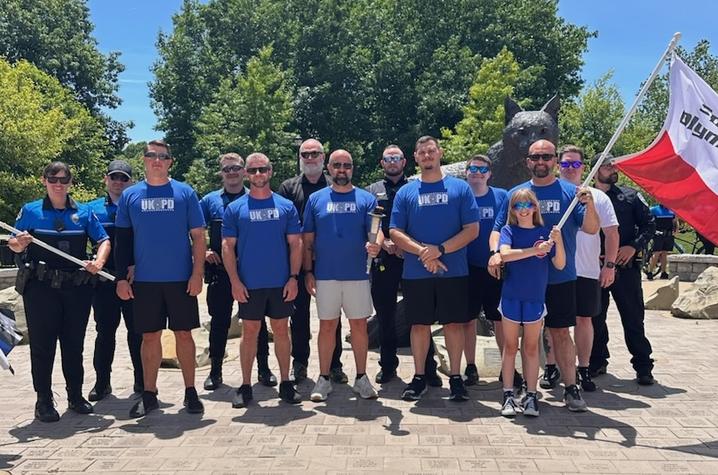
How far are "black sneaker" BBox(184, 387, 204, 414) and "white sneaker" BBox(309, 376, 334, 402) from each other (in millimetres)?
917

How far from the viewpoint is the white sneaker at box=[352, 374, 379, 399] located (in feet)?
17.1

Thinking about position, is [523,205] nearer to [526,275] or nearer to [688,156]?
[526,275]

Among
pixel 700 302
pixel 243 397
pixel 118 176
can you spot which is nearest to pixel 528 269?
pixel 243 397

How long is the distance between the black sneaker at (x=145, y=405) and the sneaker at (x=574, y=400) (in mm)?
3352

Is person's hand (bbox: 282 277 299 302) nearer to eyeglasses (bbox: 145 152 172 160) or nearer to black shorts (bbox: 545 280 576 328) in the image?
eyeglasses (bbox: 145 152 172 160)

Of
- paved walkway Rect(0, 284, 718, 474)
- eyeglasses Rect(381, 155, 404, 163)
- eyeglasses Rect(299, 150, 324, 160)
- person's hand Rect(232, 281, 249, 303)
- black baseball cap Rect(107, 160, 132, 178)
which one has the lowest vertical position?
paved walkway Rect(0, 284, 718, 474)

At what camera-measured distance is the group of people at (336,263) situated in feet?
15.5

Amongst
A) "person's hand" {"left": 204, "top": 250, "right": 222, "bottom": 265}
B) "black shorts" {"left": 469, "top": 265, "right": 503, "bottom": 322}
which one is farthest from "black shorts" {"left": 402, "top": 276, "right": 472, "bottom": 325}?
"person's hand" {"left": 204, "top": 250, "right": 222, "bottom": 265}

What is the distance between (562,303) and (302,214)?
2.44m

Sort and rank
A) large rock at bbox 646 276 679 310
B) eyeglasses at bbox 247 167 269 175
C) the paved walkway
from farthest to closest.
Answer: large rock at bbox 646 276 679 310
eyeglasses at bbox 247 167 269 175
the paved walkway

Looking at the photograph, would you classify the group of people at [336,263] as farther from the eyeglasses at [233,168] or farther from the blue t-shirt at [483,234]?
the eyeglasses at [233,168]

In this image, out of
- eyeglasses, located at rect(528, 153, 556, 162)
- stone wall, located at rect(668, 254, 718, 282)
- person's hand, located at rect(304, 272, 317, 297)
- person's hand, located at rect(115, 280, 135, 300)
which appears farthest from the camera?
stone wall, located at rect(668, 254, 718, 282)

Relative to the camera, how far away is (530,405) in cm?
471

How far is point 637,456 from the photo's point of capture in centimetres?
395
